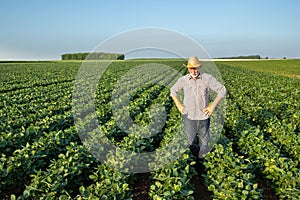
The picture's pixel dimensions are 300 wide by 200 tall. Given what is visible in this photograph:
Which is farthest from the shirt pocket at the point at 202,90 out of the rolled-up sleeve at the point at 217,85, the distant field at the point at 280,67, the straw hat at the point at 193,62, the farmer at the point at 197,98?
the distant field at the point at 280,67

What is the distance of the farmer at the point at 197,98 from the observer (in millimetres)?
→ 5016

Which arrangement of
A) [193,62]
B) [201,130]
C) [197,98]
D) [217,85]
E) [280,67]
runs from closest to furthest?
[193,62]
[217,85]
[197,98]
[201,130]
[280,67]

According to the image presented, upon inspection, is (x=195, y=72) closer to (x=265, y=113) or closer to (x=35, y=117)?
(x=265, y=113)

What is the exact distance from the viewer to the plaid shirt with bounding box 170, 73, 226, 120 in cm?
504

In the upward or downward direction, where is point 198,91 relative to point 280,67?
upward

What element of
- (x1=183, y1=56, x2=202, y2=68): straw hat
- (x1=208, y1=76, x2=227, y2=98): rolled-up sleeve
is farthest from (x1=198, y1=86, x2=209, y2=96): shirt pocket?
(x1=183, y1=56, x2=202, y2=68): straw hat

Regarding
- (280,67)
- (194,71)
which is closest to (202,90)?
(194,71)

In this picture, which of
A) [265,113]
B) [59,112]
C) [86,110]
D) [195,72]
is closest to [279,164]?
[195,72]

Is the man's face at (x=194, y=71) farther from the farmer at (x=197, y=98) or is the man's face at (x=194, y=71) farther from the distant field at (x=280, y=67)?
the distant field at (x=280, y=67)

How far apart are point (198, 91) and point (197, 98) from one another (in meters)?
0.13

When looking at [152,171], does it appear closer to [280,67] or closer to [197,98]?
[197,98]

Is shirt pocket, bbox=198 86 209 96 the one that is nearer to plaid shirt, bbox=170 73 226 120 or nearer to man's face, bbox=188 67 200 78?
plaid shirt, bbox=170 73 226 120

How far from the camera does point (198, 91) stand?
511 cm

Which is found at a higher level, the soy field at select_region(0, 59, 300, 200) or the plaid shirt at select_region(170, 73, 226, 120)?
the plaid shirt at select_region(170, 73, 226, 120)
